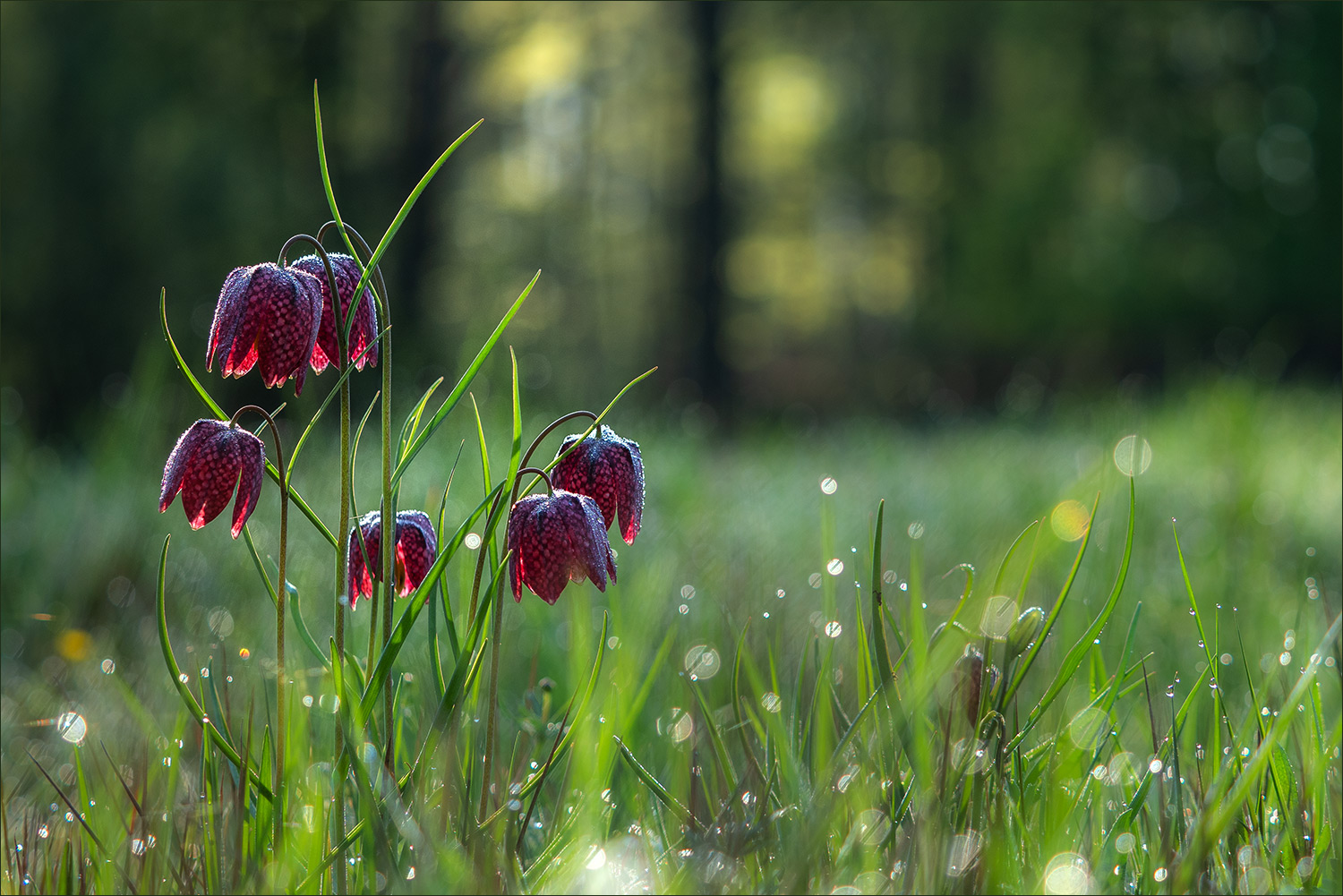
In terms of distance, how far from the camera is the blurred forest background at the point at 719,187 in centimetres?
613

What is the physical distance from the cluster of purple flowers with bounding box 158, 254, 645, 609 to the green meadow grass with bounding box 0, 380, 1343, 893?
7 centimetres

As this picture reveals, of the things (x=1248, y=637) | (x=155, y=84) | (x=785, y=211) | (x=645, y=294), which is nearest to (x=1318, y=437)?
(x=1248, y=637)

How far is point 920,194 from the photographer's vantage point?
42.3ft

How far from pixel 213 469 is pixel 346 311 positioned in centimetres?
19

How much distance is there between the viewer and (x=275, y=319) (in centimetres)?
99

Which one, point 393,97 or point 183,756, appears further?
point 393,97

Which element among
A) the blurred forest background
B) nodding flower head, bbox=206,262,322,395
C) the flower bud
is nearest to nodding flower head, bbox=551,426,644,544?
nodding flower head, bbox=206,262,322,395

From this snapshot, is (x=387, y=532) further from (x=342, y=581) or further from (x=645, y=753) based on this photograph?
(x=645, y=753)

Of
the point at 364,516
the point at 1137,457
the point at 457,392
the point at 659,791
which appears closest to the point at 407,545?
the point at 364,516

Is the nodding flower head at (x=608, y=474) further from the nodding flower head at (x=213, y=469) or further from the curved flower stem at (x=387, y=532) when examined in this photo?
the nodding flower head at (x=213, y=469)

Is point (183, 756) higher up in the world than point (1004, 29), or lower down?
lower down

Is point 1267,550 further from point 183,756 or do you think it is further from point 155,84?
point 155,84

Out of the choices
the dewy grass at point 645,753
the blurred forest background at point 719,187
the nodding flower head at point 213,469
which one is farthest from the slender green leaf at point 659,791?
the blurred forest background at point 719,187

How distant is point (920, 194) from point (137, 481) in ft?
36.9
